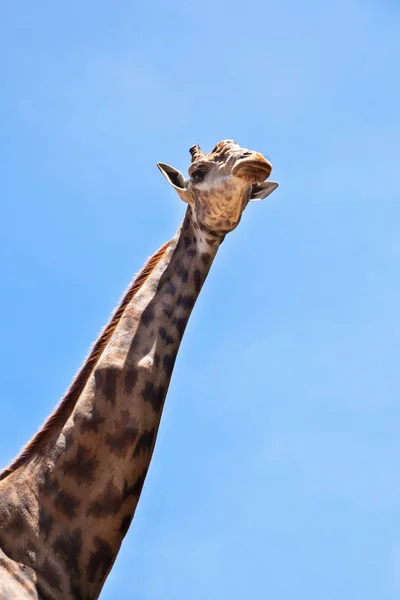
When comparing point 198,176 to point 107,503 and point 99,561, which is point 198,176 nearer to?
point 107,503

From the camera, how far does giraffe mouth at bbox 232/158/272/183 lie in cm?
1260

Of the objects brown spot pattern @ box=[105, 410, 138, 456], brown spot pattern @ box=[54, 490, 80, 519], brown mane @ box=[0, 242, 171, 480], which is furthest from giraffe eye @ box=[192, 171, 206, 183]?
brown spot pattern @ box=[54, 490, 80, 519]

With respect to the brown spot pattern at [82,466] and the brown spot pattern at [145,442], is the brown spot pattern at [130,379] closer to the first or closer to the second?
the brown spot pattern at [145,442]

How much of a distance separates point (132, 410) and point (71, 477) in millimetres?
874

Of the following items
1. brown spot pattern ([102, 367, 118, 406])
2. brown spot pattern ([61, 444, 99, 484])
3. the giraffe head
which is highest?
the giraffe head

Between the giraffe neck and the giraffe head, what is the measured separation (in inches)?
54.9

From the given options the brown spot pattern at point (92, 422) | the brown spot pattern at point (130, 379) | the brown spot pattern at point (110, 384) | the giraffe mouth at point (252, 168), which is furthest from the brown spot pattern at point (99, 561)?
the giraffe mouth at point (252, 168)

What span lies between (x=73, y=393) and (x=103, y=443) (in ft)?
2.74

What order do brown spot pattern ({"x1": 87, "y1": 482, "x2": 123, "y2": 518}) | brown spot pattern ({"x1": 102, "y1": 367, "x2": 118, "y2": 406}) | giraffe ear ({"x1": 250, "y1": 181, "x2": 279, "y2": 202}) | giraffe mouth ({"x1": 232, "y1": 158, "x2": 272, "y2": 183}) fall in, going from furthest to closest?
giraffe ear ({"x1": 250, "y1": 181, "x2": 279, "y2": 202}), giraffe mouth ({"x1": 232, "y1": 158, "x2": 272, "y2": 183}), brown spot pattern ({"x1": 102, "y1": 367, "x2": 118, "y2": 406}), brown spot pattern ({"x1": 87, "y1": 482, "x2": 123, "y2": 518})

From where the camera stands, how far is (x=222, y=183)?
42.1 ft

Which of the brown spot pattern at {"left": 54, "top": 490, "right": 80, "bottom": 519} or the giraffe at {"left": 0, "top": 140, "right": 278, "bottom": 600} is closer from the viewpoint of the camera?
the giraffe at {"left": 0, "top": 140, "right": 278, "bottom": 600}

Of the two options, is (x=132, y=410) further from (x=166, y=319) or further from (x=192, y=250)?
(x=192, y=250)

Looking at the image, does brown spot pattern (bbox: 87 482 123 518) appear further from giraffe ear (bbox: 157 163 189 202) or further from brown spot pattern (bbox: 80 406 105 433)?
giraffe ear (bbox: 157 163 189 202)

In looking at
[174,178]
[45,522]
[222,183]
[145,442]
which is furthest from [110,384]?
[174,178]
